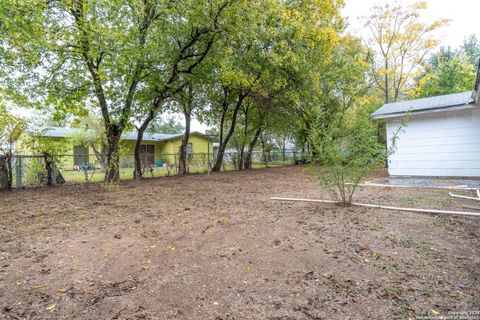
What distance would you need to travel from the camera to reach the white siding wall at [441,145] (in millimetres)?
7559

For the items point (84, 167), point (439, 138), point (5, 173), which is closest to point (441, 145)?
point (439, 138)

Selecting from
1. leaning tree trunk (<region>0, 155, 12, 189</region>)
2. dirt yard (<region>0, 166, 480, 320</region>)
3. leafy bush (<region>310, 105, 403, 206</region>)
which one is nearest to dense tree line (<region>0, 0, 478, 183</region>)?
leafy bush (<region>310, 105, 403, 206</region>)

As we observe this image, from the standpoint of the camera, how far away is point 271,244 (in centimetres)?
274

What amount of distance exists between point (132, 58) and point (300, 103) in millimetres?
8826

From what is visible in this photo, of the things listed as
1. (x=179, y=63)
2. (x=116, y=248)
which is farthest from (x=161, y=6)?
(x=116, y=248)

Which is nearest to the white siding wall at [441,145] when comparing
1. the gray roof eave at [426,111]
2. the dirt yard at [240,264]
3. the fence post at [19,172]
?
the gray roof eave at [426,111]

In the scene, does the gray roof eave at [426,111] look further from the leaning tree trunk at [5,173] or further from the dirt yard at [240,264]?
the leaning tree trunk at [5,173]

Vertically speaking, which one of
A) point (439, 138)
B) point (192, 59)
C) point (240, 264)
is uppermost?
point (192, 59)

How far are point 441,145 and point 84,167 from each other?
12.2 metres

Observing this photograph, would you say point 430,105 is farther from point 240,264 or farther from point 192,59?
point 240,264

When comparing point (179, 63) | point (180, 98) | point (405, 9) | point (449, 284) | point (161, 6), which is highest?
point (405, 9)

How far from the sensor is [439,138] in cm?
803

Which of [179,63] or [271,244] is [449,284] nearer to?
[271,244]

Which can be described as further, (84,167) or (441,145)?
(84,167)
